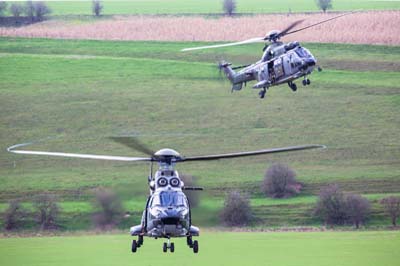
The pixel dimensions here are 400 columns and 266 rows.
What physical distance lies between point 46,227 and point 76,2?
3205 cm

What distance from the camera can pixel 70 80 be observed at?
84.9m

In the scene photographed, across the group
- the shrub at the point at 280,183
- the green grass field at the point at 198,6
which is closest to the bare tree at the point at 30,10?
the green grass field at the point at 198,6

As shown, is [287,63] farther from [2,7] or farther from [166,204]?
[2,7]

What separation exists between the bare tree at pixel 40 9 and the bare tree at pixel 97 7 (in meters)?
3.31

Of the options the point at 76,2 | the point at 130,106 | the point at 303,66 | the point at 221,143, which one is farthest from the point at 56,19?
the point at 303,66

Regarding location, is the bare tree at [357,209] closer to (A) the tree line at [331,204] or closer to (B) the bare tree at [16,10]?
(A) the tree line at [331,204]

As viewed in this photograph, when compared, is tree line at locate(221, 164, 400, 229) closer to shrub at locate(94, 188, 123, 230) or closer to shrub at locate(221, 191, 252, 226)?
shrub at locate(221, 191, 252, 226)

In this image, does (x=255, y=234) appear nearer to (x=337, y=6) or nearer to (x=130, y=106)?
(x=130, y=106)

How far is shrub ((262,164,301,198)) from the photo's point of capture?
65.4 metres

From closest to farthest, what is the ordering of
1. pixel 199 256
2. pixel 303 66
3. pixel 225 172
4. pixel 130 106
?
1. pixel 303 66
2. pixel 199 256
3. pixel 225 172
4. pixel 130 106

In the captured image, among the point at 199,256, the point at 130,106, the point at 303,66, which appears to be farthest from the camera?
the point at 130,106

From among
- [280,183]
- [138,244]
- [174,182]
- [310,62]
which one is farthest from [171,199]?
[280,183]

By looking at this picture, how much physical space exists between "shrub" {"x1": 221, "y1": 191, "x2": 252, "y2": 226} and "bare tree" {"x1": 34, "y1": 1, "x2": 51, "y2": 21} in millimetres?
27645

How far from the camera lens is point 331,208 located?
63.6 m
